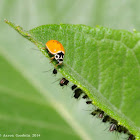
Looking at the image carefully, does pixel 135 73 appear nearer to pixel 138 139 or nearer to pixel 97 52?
pixel 97 52

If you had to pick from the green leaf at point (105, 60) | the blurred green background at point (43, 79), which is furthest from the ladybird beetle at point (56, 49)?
the blurred green background at point (43, 79)

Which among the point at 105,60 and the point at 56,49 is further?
the point at 56,49

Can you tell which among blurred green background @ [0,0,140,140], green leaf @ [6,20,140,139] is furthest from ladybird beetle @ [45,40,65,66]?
blurred green background @ [0,0,140,140]

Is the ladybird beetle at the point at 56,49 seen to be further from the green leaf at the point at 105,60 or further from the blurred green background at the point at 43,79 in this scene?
the blurred green background at the point at 43,79

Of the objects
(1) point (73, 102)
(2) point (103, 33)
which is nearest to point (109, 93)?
(2) point (103, 33)

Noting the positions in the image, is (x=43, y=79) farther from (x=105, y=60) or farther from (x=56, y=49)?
(x=105, y=60)

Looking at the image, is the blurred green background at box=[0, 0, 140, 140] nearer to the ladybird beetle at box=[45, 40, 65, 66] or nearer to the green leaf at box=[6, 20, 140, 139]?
the ladybird beetle at box=[45, 40, 65, 66]

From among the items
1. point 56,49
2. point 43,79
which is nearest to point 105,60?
point 56,49
